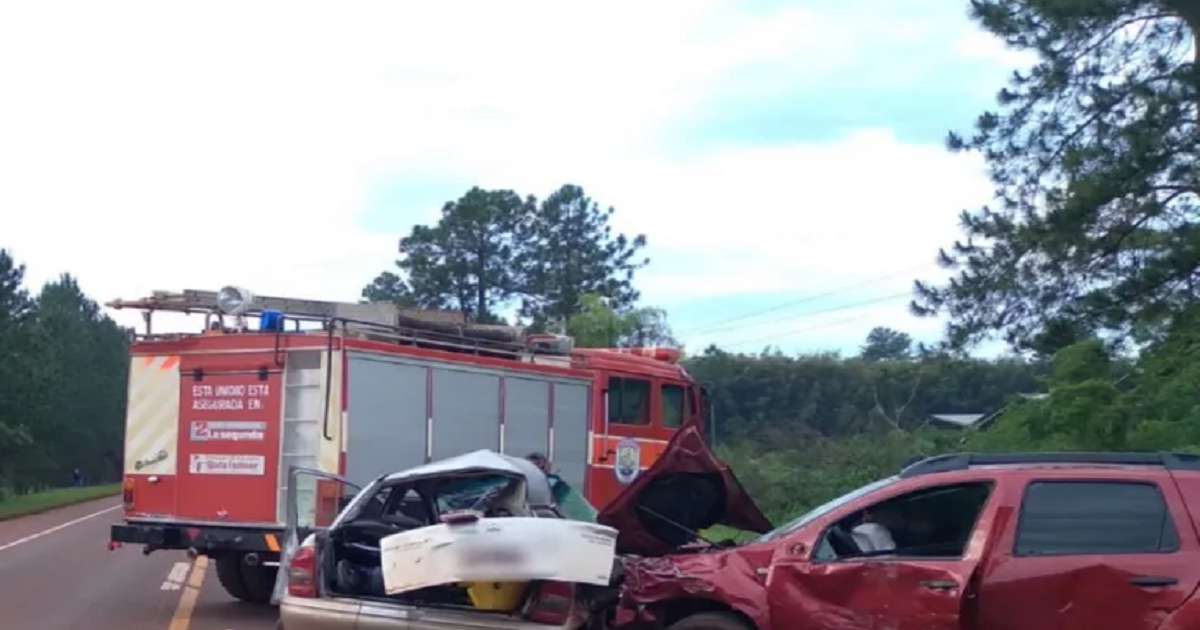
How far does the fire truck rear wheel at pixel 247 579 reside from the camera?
49.4 ft

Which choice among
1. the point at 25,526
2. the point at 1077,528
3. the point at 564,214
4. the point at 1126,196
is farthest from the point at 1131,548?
the point at 564,214

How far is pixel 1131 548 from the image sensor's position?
7.51m

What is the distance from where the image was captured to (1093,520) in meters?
7.66

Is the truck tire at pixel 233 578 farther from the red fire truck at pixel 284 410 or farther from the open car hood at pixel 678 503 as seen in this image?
the open car hood at pixel 678 503

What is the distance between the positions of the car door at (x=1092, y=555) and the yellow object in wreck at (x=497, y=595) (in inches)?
108

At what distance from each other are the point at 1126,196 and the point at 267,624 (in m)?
11.7

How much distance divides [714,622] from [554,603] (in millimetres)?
950

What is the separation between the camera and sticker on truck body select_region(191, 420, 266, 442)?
1387 cm

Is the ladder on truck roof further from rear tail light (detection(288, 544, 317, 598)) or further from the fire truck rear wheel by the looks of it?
rear tail light (detection(288, 544, 317, 598))

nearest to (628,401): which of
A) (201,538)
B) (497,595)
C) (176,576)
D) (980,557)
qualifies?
(201,538)

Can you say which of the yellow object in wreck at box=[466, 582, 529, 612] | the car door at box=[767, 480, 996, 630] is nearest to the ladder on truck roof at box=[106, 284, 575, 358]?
the yellow object in wreck at box=[466, 582, 529, 612]

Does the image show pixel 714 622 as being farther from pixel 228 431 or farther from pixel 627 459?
pixel 627 459

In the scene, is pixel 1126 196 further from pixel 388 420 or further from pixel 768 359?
pixel 768 359

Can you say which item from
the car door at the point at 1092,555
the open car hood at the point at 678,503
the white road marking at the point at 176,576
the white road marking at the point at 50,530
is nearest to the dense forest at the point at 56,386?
the white road marking at the point at 50,530
